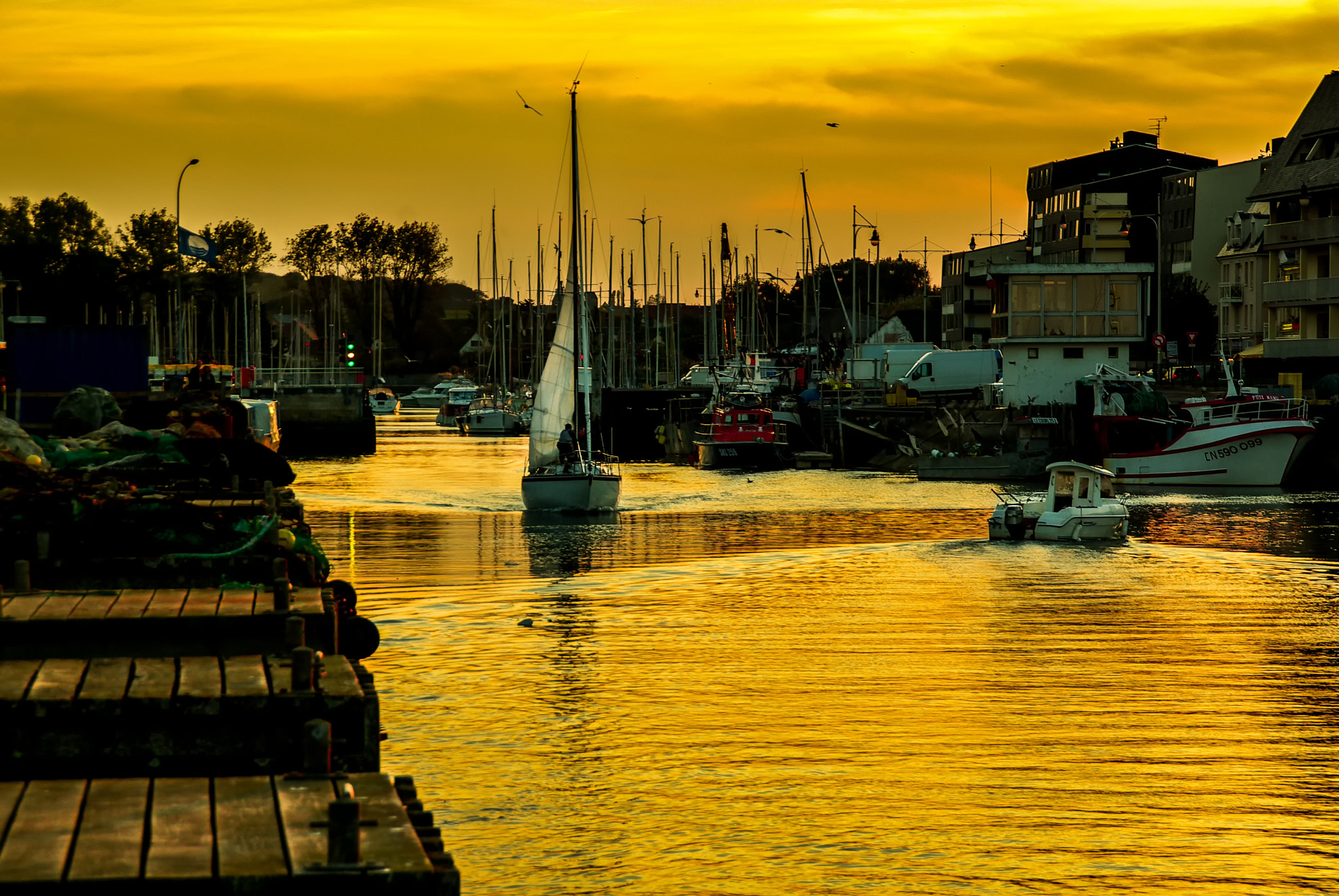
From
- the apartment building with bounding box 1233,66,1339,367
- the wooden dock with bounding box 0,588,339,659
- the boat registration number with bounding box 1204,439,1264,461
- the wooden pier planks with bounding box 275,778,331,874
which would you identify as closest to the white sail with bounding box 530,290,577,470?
the boat registration number with bounding box 1204,439,1264,461

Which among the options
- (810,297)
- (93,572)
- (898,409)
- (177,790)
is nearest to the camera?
(177,790)

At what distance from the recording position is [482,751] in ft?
61.5

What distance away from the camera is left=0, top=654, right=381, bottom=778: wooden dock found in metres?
10.3

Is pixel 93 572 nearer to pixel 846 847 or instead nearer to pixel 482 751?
pixel 482 751

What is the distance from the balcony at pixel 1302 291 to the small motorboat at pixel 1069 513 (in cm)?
4921

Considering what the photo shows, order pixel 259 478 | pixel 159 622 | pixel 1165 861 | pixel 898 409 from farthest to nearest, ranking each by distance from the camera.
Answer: pixel 898 409, pixel 259 478, pixel 1165 861, pixel 159 622

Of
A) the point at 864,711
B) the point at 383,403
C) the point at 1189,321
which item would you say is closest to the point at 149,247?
the point at 383,403

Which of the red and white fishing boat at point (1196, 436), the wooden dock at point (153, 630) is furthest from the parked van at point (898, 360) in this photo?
the wooden dock at point (153, 630)

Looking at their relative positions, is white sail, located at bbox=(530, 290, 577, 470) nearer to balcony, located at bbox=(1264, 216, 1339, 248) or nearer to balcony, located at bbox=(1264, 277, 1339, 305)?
balcony, located at bbox=(1264, 277, 1339, 305)

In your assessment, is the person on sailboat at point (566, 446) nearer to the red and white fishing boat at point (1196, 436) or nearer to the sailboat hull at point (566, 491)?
the sailboat hull at point (566, 491)

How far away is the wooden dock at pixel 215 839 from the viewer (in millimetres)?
7375

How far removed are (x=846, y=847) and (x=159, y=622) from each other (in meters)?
6.68

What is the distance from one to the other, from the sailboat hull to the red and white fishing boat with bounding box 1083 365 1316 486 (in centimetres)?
3010

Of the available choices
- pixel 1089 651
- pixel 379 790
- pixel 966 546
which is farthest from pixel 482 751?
pixel 966 546
